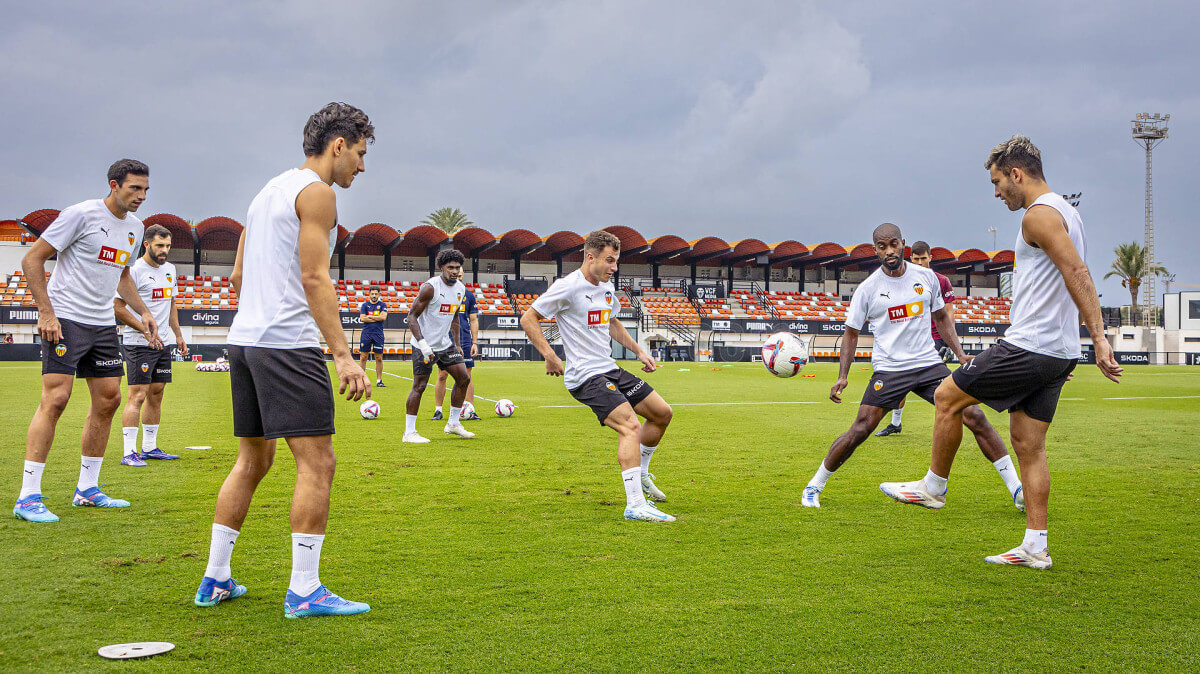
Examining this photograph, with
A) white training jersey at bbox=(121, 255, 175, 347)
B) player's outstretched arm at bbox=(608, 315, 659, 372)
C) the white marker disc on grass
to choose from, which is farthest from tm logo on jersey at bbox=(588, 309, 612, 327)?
white training jersey at bbox=(121, 255, 175, 347)

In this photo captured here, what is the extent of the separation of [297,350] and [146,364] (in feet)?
17.8

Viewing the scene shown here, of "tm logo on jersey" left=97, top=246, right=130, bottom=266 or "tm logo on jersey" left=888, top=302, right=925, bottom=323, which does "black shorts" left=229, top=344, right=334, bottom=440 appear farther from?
"tm logo on jersey" left=888, top=302, right=925, bottom=323

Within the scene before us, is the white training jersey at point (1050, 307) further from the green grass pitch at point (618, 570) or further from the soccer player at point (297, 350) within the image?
the soccer player at point (297, 350)

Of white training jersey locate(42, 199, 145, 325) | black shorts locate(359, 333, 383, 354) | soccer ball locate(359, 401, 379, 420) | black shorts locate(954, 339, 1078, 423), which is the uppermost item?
white training jersey locate(42, 199, 145, 325)

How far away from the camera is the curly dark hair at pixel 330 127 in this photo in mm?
3604

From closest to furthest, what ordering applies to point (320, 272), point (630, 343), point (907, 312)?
point (320, 272)
point (907, 312)
point (630, 343)

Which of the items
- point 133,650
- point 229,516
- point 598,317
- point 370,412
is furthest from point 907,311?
point 370,412

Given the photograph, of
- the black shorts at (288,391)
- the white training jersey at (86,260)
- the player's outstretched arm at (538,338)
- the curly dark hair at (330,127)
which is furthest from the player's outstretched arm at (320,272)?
the white training jersey at (86,260)

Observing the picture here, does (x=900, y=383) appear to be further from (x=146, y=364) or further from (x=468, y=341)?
(x=468, y=341)

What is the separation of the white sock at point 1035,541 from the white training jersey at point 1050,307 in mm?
959

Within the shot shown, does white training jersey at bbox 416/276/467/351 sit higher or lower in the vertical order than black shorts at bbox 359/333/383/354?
higher

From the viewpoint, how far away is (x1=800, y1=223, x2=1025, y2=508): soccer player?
19.8 ft

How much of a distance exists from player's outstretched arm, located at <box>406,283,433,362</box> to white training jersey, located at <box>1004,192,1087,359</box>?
25.5 feet

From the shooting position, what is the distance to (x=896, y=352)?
6574 millimetres
